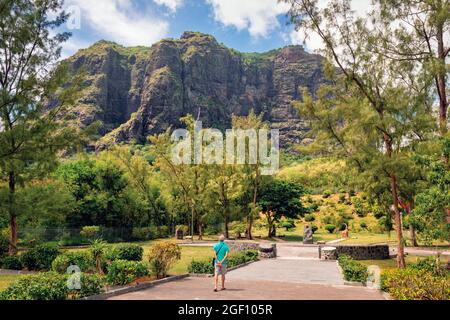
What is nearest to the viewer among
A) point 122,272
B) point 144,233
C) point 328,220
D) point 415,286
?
point 415,286

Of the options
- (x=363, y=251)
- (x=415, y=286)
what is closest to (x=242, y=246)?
(x=363, y=251)

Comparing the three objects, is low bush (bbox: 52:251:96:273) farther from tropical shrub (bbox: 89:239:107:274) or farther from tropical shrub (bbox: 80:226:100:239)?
tropical shrub (bbox: 80:226:100:239)

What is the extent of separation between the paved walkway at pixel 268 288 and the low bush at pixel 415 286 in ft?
1.72

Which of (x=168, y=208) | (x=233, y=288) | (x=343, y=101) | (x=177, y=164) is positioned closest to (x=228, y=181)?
(x=177, y=164)

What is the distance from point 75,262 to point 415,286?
11692mm

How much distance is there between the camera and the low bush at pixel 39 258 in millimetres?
17172

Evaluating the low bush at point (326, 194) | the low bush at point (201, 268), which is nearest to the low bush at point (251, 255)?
the low bush at point (201, 268)

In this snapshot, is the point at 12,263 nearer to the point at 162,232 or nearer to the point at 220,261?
the point at 220,261

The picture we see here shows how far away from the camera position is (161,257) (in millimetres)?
14273

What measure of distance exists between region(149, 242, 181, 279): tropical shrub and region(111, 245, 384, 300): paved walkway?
0.92 m

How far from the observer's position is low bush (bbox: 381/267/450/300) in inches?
378

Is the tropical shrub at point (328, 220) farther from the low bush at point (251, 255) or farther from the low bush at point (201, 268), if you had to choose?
the low bush at point (201, 268)
